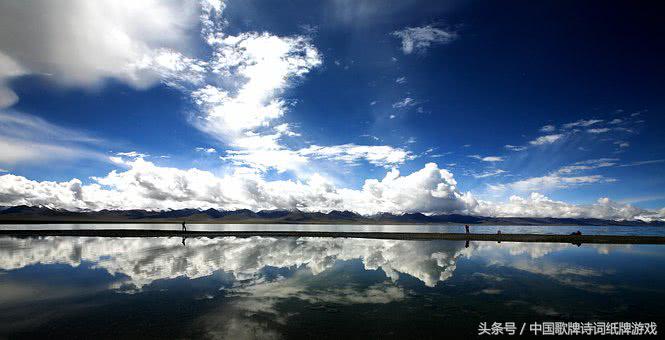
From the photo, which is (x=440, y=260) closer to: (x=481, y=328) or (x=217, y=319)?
(x=481, y=328)

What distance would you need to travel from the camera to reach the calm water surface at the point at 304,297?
42.7 ft

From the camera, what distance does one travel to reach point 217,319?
46.0 ft

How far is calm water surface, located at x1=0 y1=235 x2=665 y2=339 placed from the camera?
1302cm

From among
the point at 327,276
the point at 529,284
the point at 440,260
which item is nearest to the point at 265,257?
the point at 327,276

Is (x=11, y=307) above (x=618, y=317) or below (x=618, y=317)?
below

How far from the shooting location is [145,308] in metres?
15.4

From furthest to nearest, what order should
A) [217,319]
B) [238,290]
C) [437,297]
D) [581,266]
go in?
1. [581,266]
2. [238,290]
3. [437,297]
4. [217,319]

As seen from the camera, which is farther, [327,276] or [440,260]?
[440,260]

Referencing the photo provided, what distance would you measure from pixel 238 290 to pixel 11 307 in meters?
10.5

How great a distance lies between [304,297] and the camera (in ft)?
58.5

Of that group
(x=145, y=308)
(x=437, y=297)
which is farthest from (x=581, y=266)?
(x=145, y=308)

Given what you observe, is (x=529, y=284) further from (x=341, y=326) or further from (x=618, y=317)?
(x=341, y=326)

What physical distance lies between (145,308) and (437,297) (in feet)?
48.6

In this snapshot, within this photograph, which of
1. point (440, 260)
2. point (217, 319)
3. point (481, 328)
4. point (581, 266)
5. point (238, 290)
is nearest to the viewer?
point (481, 328)
